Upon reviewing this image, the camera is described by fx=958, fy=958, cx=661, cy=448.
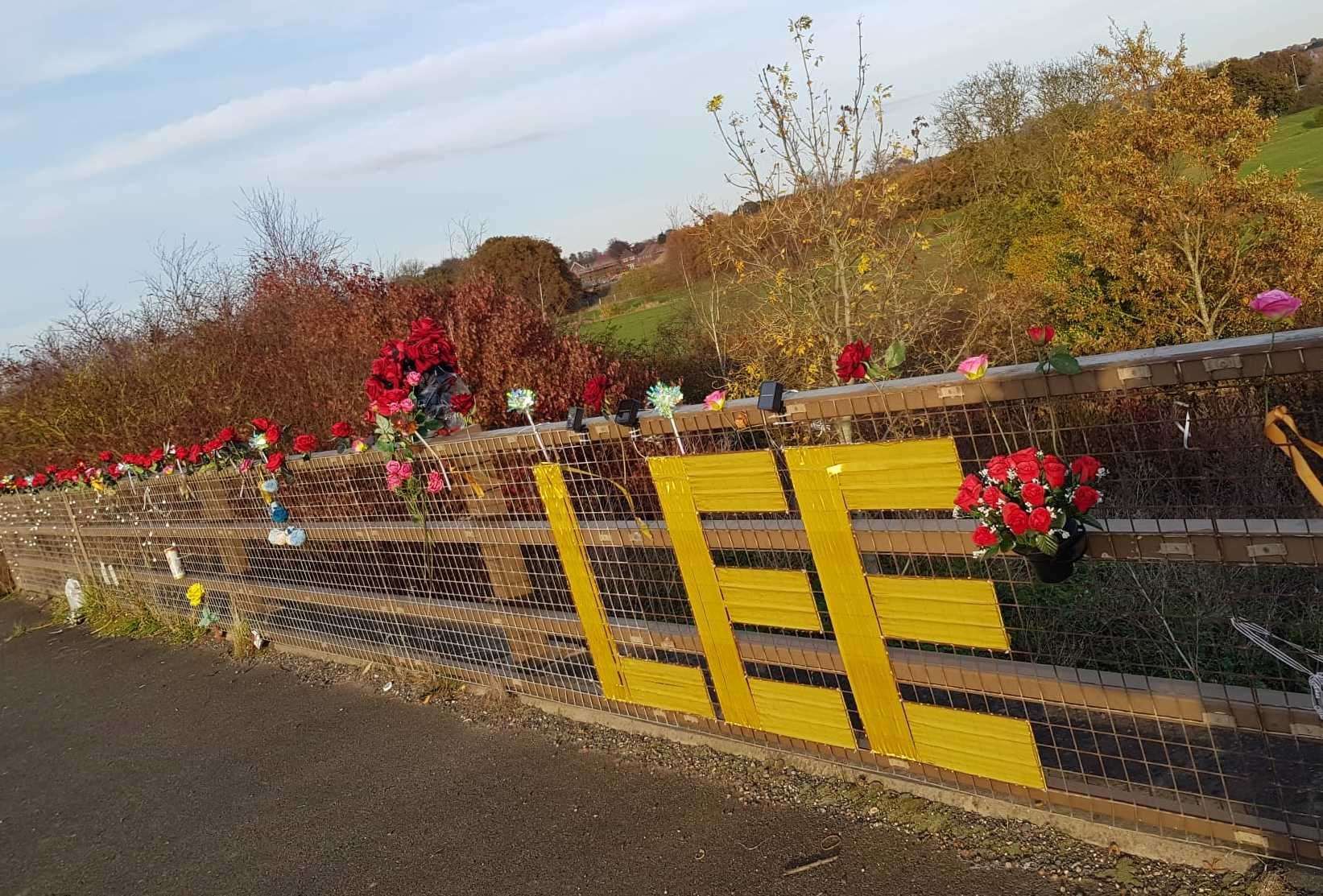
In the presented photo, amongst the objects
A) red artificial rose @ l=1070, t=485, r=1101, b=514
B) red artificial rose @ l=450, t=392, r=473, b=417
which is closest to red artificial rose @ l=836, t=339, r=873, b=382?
red artificial rose @ l=1070, t=485, r=1101, b=514

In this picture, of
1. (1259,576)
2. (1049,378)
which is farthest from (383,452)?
(1259,576)

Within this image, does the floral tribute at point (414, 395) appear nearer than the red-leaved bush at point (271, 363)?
Yes

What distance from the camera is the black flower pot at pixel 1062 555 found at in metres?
2.69

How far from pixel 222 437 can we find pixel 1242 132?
40.5 feet

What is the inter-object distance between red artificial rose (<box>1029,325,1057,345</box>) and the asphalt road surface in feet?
5.34

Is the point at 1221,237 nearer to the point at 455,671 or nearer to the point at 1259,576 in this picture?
the point at 1259,576

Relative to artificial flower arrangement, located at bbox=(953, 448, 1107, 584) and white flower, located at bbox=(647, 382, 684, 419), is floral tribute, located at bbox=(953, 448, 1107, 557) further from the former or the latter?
white flower, located at bbox=(647, 382, 684, 419)

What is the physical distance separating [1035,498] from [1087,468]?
0.58ft

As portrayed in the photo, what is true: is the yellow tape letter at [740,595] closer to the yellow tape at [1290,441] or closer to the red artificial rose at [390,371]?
the yellow tape at [1290,441]

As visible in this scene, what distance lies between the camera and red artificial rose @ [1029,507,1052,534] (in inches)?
104

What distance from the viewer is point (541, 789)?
441 cm

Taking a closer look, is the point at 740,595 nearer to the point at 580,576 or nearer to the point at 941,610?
the point at 941,610

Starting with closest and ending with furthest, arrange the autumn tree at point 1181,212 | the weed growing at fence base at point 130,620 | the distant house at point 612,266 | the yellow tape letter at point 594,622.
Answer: the yellow tape letter at point 594,622 < the weed growing at fence base at point 130,620 < the autumn tree at point 1181,212 < the distant house at point 612,266

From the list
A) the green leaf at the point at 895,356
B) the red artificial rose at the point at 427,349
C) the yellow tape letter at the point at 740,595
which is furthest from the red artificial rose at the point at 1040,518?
the red artificial rose at the point at 427,349
